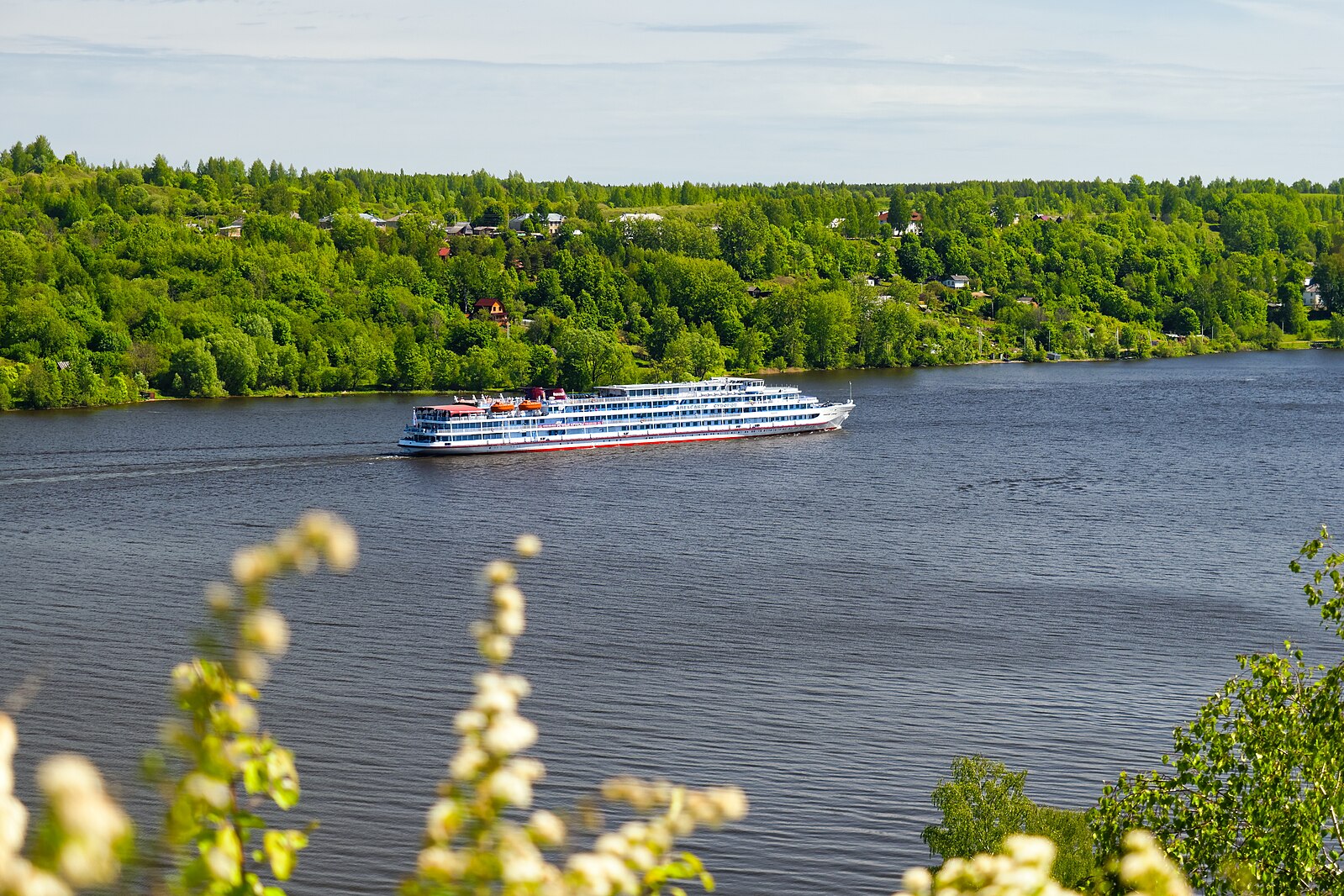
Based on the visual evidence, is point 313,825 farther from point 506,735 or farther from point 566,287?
point 566,287

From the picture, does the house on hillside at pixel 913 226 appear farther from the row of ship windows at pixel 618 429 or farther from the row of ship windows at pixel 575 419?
the row of ship windows at pixel 575 419

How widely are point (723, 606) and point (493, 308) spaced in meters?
79.7

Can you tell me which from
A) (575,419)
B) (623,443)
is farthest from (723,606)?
(575,419)

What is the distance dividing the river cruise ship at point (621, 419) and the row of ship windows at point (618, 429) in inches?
1.4

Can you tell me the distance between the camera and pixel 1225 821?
1123 centimetres

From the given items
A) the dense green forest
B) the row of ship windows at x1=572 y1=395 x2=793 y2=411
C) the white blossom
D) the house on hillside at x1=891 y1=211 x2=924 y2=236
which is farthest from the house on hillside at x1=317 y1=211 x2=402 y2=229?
the white blossom

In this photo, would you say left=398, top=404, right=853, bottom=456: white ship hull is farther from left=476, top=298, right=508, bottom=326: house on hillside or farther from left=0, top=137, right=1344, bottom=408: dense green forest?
left=476, top=298, right=508, bottom=326: house on hillside

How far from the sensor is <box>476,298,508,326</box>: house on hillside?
361 ft

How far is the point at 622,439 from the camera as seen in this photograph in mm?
67000

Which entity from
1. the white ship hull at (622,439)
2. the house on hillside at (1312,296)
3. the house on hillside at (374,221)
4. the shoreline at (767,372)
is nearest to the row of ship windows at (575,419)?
the white ship hull at (622,439)

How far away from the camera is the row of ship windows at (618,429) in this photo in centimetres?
6334

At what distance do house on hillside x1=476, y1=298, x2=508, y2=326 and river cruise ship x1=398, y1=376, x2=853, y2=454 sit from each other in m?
37.3

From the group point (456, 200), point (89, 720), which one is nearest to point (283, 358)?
point (89, 720)

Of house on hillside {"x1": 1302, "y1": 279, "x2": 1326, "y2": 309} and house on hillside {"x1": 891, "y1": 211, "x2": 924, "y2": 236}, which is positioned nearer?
house on hillside {"x1": 1302, "y1": 279, "x2": 1326, "y2": 309}
